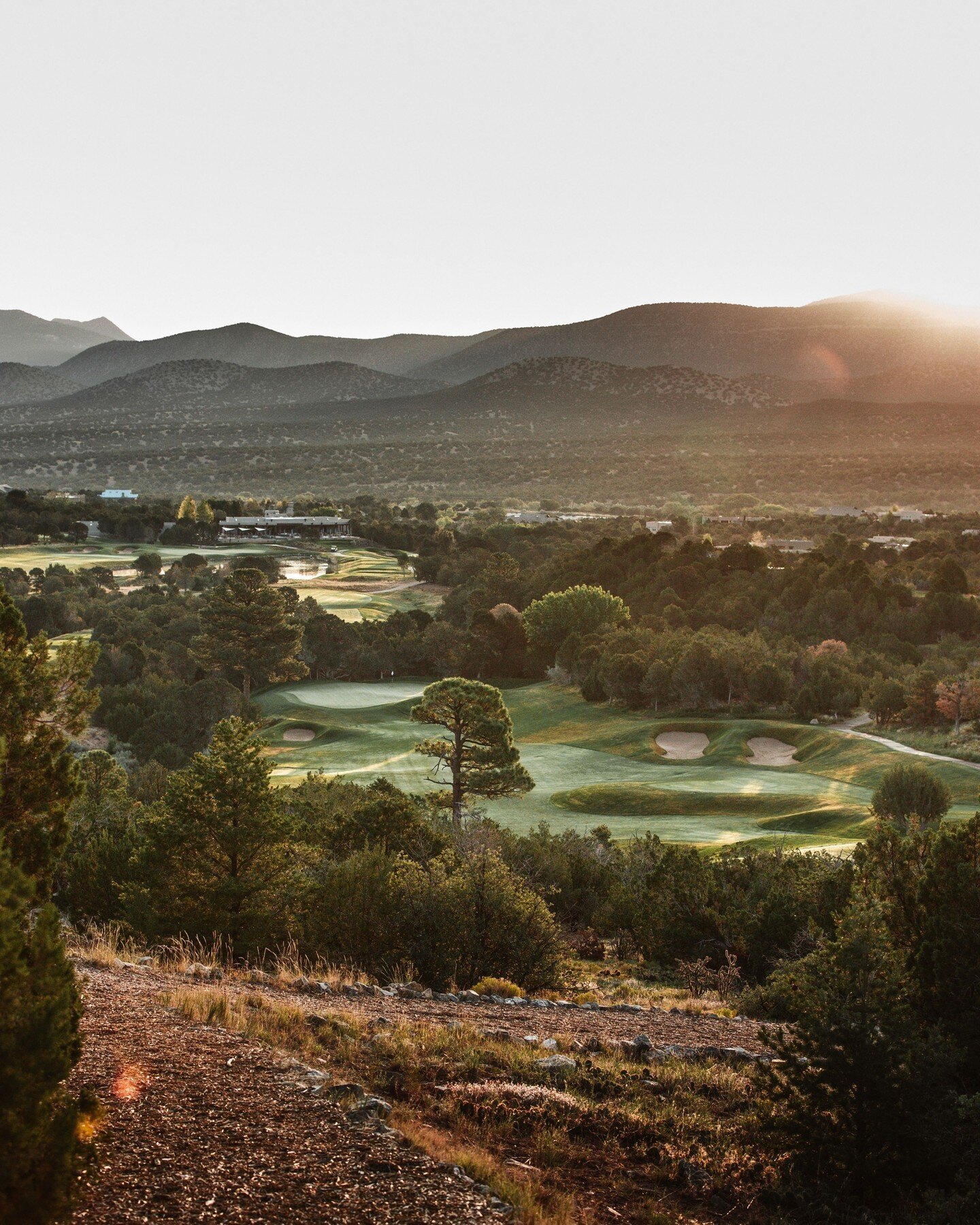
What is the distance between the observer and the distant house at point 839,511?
370ft

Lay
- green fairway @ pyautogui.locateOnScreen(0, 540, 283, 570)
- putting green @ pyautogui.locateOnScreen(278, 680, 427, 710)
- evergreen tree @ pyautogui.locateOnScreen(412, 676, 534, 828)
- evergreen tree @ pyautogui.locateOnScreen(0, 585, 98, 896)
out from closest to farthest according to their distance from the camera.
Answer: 1. evergreen tree @ pyautogui.locateOnScreen(0, 585, 98, 896)
2. evergreen tree @ pyautogui.locateOnScreen(412, 676, 534, 828)
3. putting green @ pyautogui.locateOnScreen(278, 680, 427, 710)
4. green fairway @ pyautogui.locateOnScreen(0, 540, 283, 570)

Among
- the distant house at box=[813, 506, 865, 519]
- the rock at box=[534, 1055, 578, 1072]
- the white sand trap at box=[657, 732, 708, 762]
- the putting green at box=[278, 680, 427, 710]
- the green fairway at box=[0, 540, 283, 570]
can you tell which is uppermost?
the distant house at box=[813, 506, 865, 519]

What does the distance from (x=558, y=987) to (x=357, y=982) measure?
391cm

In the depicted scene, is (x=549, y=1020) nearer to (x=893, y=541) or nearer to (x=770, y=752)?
(x=770, y=752)

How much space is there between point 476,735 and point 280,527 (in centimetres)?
7835

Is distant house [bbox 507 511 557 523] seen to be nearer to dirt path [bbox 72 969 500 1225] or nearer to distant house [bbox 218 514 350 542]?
distant house [bbox 218 514 350 542]

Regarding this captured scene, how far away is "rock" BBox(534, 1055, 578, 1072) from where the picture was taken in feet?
33.1

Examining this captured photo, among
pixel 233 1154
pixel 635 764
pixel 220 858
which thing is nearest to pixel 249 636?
pixel 635 764

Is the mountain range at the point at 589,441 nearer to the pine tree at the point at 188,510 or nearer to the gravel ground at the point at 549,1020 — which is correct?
the pine tree at the point at 188,510

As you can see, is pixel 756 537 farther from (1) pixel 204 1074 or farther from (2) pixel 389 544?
(1) pixel 204 1074

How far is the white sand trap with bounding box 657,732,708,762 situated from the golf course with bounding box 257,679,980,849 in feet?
0.22

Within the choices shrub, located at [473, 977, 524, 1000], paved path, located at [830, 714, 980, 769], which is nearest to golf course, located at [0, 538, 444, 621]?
paved path, located at [830, 714, 980, 769]

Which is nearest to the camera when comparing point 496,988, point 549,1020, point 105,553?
point 549,1020

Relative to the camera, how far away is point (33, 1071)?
5.34m
